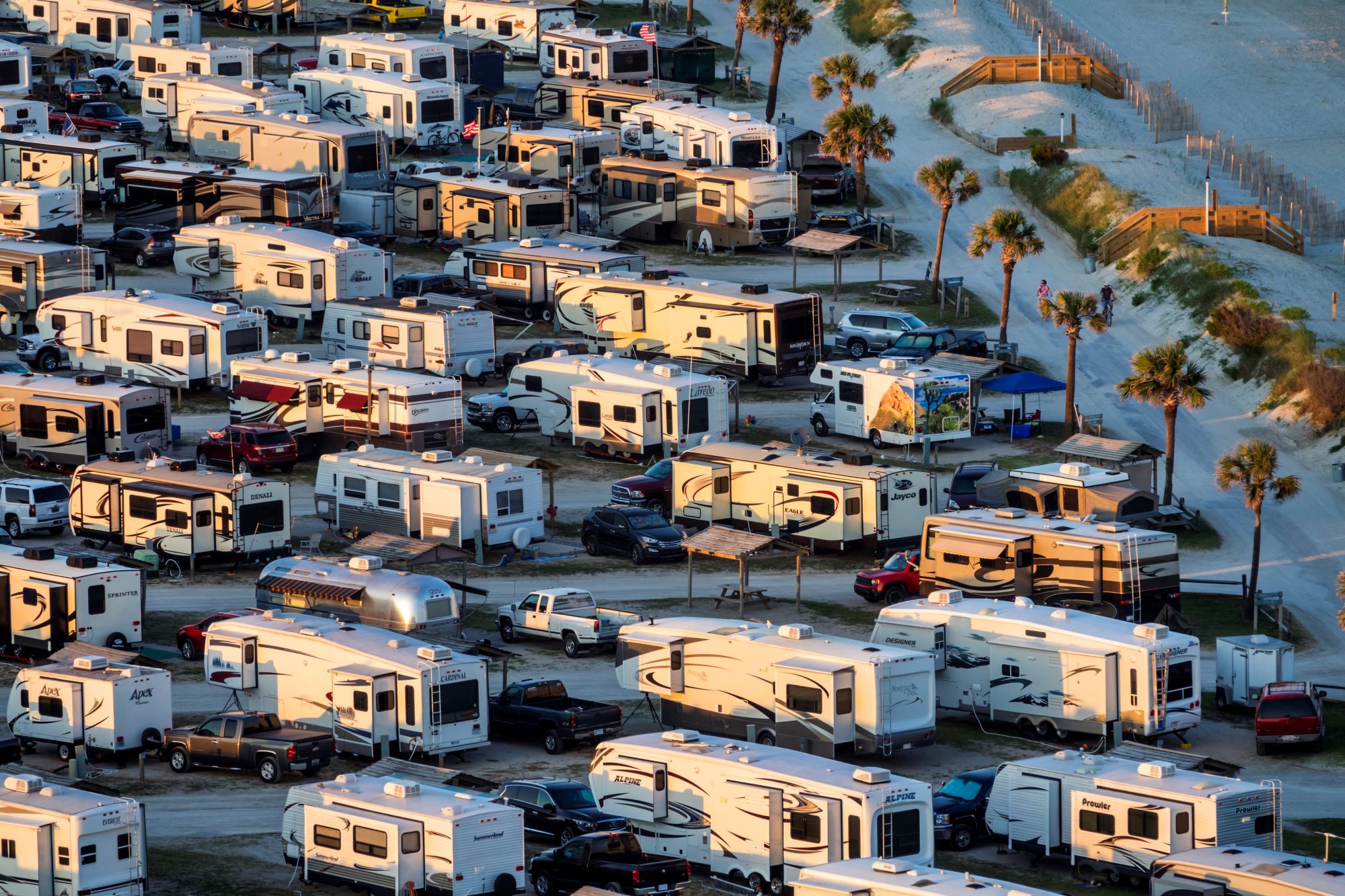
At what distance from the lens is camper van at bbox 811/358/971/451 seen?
68312 mm

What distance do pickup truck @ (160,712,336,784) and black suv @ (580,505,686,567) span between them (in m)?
14.6

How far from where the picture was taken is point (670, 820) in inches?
1666

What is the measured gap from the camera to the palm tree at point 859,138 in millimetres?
94000

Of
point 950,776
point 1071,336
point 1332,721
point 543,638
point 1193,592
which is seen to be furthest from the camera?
point 1071,336

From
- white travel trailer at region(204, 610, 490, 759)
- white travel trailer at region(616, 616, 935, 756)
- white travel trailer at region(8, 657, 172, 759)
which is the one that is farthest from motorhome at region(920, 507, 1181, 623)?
white travel trailer at region(8, 657, 172, 759)

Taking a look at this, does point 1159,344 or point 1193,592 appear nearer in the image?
point 1193,592

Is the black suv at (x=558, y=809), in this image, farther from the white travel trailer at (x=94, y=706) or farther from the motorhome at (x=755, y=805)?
the white travel trailer at (x=94, y=706)

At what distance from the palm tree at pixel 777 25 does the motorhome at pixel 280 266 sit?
30.4 m

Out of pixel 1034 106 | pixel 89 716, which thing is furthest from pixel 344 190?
pixel 89 716

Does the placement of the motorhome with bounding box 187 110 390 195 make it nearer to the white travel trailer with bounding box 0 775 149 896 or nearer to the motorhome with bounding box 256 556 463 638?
the motorhome with bounding box 256 556 463 638

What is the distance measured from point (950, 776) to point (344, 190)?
166ft

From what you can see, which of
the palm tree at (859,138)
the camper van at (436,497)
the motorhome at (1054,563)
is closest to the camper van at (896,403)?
the camper van at (436,497)

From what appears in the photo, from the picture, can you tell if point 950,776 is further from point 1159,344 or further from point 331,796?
point 1159,344

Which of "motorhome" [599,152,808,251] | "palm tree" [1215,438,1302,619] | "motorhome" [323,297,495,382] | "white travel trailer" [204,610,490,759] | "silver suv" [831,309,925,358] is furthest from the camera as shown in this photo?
"motorhome" [599,152,808,251]
